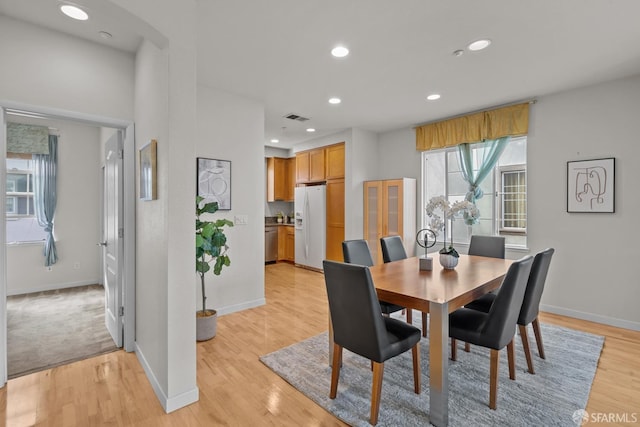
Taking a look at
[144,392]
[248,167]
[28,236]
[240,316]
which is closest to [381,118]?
[248,167]

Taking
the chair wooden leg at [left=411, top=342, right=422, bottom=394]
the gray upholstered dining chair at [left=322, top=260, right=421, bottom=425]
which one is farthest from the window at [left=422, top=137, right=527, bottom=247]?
the gray upholstered dining chair at [left=322, top=260, right=421, bottom=425]

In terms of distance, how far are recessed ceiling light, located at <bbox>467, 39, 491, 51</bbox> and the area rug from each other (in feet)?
8.65

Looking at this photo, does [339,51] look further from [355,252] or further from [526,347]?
[526,347]

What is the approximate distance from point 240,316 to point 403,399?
2.16 metres

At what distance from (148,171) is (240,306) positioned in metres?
2.16

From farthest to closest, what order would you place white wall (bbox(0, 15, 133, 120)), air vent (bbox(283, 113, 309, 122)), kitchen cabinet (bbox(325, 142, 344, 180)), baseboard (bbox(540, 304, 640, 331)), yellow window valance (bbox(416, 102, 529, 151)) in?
1. kitchen cabinet (bbox(325, 142, 344, 180))
2. air vent (bbox(283, 113, 309, 122))
3. yellow window valance (bbox(416, 102, 529, 151))
4. baseboard (bbox(540, 304, 640, 331))
5. white wall (bbox(0, 15, 133, 120))

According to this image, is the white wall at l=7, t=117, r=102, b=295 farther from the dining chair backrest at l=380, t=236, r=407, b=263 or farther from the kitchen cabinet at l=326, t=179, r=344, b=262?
the dining chair backrest at l=380, t=236, r=407, b=263

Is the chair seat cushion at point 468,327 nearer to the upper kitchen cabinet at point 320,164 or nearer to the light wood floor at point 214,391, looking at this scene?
the light wood floor at point 214,391

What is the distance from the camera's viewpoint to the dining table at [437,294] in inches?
68.3

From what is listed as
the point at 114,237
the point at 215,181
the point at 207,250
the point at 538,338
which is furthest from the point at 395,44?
the point at 114,237

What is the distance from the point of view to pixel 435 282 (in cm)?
218

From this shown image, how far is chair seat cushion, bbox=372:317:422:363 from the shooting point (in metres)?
1.77

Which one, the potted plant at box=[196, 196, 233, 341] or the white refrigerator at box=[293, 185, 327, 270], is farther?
the white refrigerator at box=[293, 185, 327, 270]

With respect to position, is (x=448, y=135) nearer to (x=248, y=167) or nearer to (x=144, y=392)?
(x=248, y=167)
